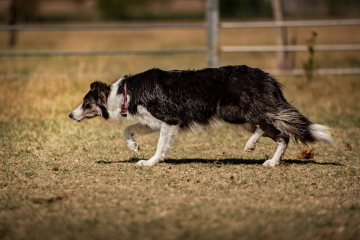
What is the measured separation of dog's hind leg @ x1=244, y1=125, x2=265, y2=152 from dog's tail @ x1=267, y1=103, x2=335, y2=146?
0.19 meters

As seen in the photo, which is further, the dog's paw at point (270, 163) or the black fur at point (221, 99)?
the dog's paw at point (270, 163)

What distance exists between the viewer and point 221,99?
4.89m

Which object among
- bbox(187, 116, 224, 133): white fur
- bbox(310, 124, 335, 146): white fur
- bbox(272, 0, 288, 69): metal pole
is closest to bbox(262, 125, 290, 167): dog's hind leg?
bbox(310, 124, 335, 146): white fur

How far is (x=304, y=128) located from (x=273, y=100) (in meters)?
0.45

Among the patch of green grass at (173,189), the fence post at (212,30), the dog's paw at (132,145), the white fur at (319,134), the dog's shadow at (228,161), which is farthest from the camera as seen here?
the fence post at (212,30)

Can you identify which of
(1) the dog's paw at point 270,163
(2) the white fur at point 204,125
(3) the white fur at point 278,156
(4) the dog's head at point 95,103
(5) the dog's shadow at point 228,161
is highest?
(4) the dog's head at point 95,103

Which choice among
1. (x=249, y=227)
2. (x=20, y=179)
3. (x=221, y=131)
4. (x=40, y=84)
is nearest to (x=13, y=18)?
(x=40, y=84)

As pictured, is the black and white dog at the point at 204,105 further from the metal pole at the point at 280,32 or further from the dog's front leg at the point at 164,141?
the metal pole at the point at 280,32

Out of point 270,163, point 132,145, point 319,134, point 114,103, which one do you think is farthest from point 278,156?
point 114,103

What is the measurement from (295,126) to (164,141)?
1.43 meters

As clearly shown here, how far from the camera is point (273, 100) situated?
4.84 metres

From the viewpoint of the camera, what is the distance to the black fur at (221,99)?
15.8 feet

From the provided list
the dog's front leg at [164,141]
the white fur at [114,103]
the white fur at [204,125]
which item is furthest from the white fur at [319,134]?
the white fur at [114,103]

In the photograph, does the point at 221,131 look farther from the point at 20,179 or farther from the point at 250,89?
the point at 20,179
